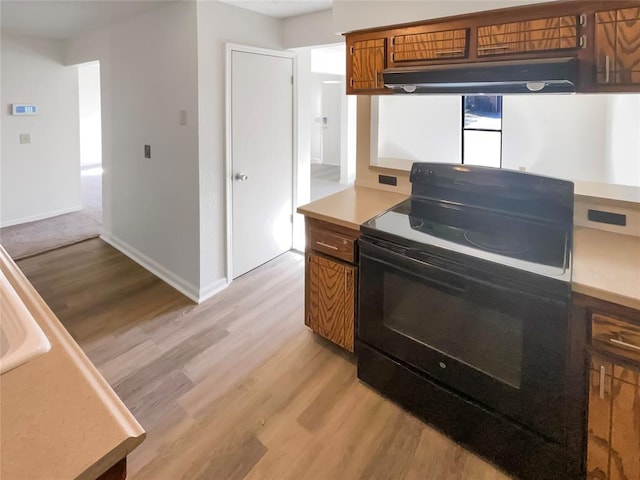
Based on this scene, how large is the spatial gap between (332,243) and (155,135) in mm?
2037

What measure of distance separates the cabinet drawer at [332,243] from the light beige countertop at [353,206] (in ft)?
0.26

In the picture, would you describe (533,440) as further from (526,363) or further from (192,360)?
(192,360)

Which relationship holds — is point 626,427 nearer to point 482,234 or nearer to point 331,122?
point 482,234

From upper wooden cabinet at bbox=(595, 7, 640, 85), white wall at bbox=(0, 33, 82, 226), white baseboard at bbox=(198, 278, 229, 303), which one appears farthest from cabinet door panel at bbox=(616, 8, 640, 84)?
white wall at bbox=(0, 33, 82, 226)

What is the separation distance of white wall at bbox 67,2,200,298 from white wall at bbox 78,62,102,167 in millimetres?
5186

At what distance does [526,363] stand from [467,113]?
2.40 metres

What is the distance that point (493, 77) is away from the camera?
1637 millimetres

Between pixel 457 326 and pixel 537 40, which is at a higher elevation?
pixel 537 40

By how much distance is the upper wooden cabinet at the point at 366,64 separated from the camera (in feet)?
7.23

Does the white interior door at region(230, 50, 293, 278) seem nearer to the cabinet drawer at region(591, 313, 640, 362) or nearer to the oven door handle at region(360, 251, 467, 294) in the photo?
the oven door handle at region(360, 251, 467, 294)

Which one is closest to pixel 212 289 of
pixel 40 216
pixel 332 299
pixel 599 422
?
pixel 332 299

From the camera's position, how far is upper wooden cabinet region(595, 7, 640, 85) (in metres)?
1.48

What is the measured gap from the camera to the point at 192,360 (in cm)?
240

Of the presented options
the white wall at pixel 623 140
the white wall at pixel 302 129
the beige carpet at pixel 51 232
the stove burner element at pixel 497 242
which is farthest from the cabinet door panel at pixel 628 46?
the beige carpet at pixel 51 232
